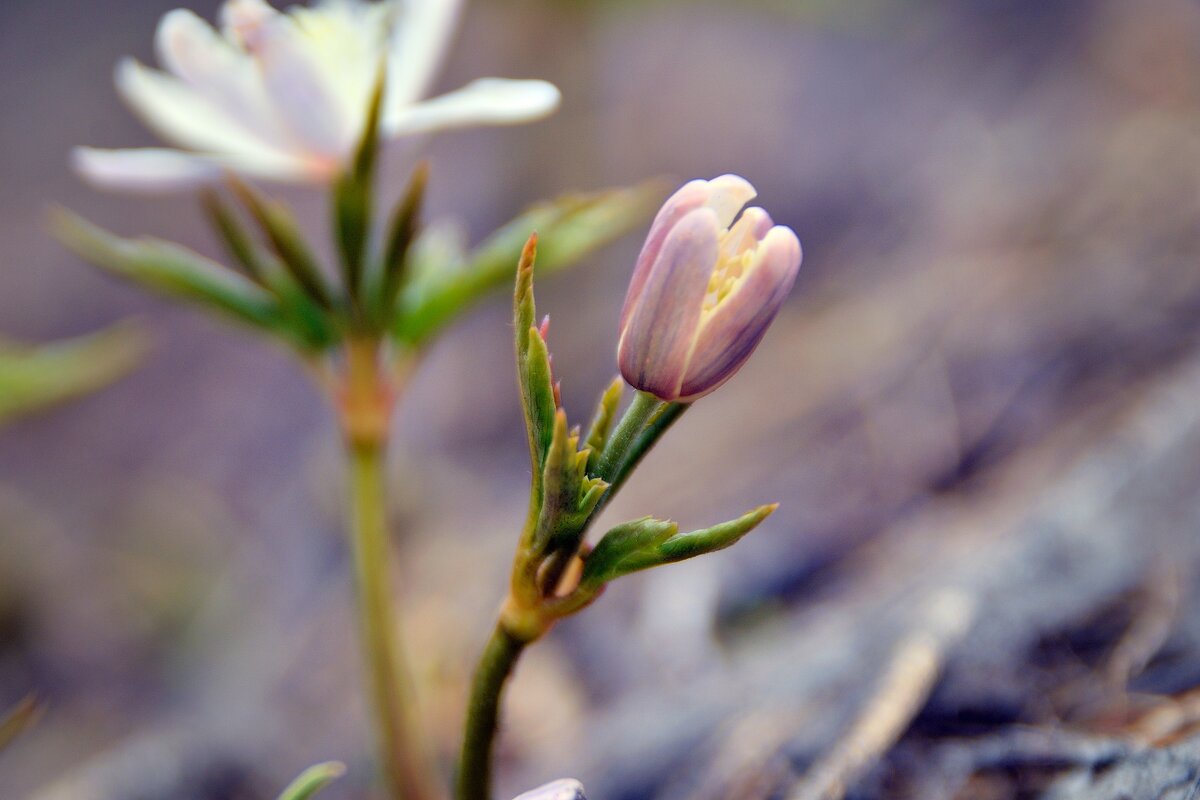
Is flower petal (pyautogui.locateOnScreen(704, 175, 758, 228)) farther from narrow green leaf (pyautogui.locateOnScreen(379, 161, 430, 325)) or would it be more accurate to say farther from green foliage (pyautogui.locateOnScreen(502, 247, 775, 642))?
narrow green leaf (pyautogui.locateOnScreen(379, 161, 430, 325))

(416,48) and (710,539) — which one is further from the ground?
(416,48)

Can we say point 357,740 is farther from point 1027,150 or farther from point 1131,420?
point 1027,150

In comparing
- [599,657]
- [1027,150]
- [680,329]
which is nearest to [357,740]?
[599,657]

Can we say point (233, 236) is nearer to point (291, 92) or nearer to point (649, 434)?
point (291, 92)

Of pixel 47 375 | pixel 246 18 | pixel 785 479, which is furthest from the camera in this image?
pixel 785 479

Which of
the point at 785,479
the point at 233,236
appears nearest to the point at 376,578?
the point at 233,236
